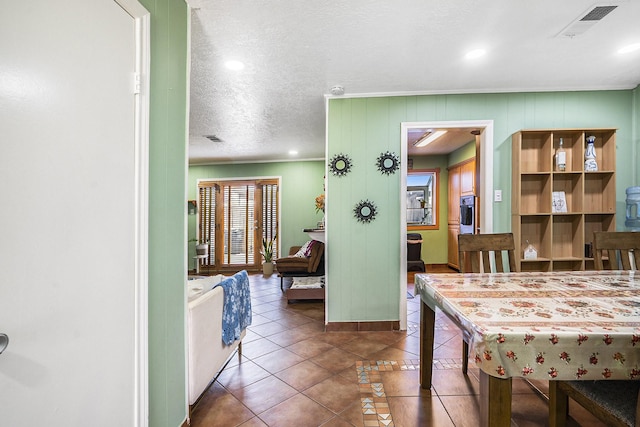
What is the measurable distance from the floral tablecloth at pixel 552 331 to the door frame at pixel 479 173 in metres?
1.61

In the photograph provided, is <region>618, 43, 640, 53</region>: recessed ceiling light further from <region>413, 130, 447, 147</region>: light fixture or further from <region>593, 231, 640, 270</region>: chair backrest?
<region>413, 130, 447, 147</region>: light fixture

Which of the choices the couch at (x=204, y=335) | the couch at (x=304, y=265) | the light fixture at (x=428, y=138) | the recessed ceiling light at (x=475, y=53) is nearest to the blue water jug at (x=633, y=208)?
the recessed ceiling light at (x=475, y=53)

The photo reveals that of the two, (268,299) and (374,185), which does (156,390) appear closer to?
(374,185)

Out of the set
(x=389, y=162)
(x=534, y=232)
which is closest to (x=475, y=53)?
(x=389, y=162)

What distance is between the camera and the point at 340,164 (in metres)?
3.20

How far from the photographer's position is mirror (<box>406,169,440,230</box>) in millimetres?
6562

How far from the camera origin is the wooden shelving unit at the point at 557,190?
113 inches

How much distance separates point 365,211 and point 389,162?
0.59 m

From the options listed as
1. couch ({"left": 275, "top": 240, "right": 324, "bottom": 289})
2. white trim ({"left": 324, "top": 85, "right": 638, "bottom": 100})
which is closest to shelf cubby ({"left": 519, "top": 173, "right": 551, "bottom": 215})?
white trim ({"left": 324, "top": 85, "right": 638, "bottom": 100})

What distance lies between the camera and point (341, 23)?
2.00 m

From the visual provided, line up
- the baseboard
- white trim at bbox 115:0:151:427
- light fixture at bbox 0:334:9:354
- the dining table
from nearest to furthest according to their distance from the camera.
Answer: light fixture at bbox 0:334:9:354 → the dining table → white trim at bbox 115:0:151:427 → the baseboard

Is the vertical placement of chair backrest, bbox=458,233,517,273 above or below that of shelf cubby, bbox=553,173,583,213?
below

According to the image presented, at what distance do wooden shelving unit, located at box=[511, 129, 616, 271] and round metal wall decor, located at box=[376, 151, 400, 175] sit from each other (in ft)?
3.83

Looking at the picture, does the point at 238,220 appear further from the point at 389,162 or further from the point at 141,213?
the point at 141,213
